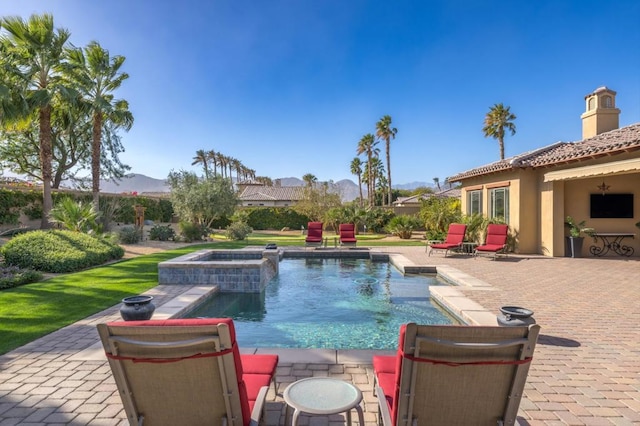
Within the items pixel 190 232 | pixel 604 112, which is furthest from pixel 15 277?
pixel 604 112

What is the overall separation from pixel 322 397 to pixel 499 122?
38.9 m

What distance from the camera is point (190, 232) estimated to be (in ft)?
67.0

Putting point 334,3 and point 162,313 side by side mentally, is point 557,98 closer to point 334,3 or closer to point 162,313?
point 334,3

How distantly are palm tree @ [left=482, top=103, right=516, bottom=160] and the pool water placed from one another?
30202mm

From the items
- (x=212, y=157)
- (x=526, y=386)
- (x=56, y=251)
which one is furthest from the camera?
(x=212, y=157)

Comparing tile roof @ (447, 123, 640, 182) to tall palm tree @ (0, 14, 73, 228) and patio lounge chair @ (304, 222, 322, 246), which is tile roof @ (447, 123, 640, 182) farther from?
tall palm tree @ (0, 14, 73, 228)

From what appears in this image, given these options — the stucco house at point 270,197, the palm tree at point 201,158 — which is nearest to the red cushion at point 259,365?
the stucco house at point 270,197

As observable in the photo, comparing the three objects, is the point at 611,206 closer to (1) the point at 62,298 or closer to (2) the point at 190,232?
(1) the point at 62,298

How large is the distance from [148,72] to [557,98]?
22433 millimetres

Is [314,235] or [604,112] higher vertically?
[604,112]

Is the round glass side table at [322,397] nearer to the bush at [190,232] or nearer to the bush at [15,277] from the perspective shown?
the bush at [15,277]

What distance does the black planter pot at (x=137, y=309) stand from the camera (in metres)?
4.98

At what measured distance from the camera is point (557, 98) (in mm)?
20281

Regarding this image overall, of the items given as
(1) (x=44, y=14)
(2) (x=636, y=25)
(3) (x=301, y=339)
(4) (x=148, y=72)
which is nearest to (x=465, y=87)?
(2) (x=636, y=25)
